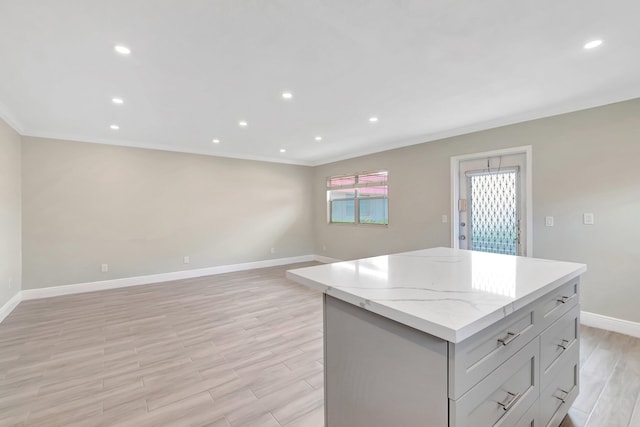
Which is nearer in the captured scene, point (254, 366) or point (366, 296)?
point (366, 296)

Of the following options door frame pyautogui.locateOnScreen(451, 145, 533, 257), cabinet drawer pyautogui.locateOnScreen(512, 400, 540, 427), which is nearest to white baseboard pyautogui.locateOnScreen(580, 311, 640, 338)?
door frame pyautogui.locateOnScreen(451, 145, 533, 257)

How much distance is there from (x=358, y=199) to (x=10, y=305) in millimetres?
5697

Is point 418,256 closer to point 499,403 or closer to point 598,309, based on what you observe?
point 499,403

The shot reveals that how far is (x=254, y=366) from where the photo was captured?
2.39 m

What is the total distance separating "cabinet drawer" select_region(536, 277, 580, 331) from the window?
380 centimetres

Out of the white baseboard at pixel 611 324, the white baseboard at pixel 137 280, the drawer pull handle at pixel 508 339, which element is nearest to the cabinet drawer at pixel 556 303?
the drawer pull handle at pixel 508 339

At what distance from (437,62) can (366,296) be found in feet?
6.95

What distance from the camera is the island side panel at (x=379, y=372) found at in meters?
0.99

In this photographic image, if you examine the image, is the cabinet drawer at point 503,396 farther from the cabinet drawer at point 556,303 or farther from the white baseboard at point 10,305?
the white baseboard at point 10,305

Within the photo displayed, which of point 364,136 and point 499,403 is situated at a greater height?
point 364,136

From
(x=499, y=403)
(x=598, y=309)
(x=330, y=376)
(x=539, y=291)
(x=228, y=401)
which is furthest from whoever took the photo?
(x=598, y=309)

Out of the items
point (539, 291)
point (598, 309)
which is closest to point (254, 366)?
point (539, 291)

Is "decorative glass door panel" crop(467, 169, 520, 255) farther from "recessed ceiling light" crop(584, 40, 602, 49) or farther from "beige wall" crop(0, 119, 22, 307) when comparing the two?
"beige wall" crop(0, 119, 22, 307)

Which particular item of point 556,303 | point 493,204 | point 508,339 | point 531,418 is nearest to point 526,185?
point 493,204
